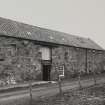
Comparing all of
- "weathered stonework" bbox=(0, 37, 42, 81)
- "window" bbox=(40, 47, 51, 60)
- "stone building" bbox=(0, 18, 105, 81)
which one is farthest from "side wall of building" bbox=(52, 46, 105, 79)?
"weathered stonework" bbox=(0, 37, 42, 81)

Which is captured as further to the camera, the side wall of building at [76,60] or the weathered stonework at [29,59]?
the side wall of building at [76,60]

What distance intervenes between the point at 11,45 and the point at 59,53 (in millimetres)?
8963

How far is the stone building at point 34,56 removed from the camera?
762 inches

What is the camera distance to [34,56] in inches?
874

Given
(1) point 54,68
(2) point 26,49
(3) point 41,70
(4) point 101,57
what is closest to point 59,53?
(1) point 54,68

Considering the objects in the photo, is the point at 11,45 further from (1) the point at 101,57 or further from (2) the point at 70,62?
(1) the point at 101,57

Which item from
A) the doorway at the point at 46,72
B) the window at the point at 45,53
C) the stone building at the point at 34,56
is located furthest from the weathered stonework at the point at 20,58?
the doorway at the point at 46,72

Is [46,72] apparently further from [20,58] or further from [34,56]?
[20,58]

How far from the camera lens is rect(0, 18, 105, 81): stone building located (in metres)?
19.4

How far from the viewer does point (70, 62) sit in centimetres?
2780

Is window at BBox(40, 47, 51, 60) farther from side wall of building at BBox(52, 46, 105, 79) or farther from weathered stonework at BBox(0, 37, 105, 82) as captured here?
side wall of building at BBox(52, 46, 105, 79)

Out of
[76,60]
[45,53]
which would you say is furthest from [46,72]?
[76,60]

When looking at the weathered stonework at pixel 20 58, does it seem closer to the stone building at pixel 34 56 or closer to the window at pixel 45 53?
the stone building at pixel 34 56

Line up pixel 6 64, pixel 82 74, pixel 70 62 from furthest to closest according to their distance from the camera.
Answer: pixel 82 74
pixel 70 62
pixel 6 64
